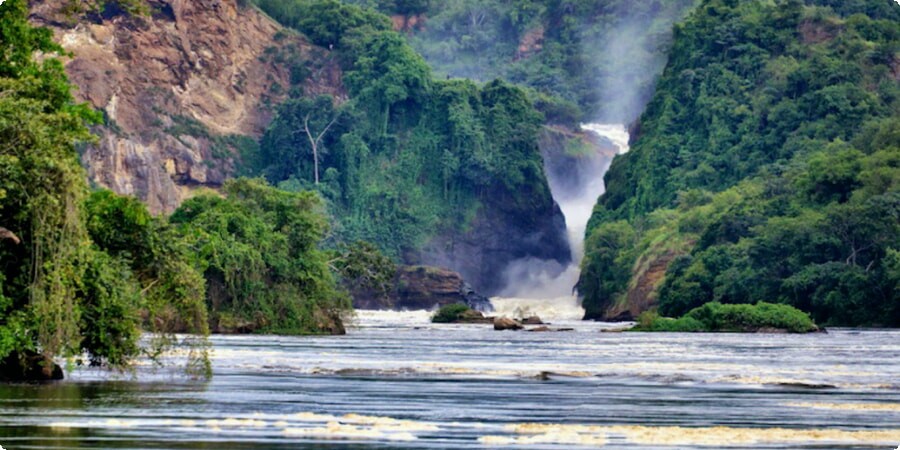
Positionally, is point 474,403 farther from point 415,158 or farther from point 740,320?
point 415,158

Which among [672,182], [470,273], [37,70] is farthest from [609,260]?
[37,70]

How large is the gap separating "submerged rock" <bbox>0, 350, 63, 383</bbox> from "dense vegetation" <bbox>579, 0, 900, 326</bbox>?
69.7m

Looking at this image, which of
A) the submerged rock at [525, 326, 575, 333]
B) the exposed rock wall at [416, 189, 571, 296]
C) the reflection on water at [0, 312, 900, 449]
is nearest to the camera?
the reflection on water at [0, 312, 900, 449]

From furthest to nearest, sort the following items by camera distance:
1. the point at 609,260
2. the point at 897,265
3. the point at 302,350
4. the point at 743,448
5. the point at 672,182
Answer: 1. the point at 672,182
2. the point at 609,260
3. the point at 897,265
4. the point at 302,350
5. the point at 743,448

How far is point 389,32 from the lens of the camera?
198 m

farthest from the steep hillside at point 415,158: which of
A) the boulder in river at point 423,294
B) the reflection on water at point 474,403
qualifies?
the reflection on water at point 474,403

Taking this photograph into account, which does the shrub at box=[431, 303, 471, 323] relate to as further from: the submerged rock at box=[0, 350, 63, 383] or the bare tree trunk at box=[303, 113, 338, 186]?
the submerged rock at box=[0, 350, 63, 383]

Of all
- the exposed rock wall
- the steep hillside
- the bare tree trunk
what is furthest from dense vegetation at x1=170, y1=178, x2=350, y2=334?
the exposed rock wall

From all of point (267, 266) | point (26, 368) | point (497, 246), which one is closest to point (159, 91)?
Result: point (497, 246)

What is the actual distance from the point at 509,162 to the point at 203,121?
33.0 meters

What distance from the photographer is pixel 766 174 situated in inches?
5802

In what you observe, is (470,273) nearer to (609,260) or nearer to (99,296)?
(609,260)

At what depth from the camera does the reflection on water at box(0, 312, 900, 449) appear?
29.9 meters

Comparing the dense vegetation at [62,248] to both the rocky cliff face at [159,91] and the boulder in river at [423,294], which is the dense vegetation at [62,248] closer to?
the boulder in river at [423,294]
